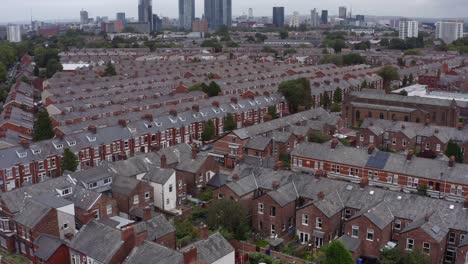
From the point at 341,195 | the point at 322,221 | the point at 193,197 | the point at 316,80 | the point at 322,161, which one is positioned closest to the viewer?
the point at 322,221

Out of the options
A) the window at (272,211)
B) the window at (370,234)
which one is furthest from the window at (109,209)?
→ the window at (370,234)

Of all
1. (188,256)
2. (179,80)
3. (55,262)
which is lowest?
(55,262)

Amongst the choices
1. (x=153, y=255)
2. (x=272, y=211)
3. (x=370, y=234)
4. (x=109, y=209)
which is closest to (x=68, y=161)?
(x=109, y=209)

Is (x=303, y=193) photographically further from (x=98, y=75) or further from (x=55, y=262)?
(x=98, y=75)

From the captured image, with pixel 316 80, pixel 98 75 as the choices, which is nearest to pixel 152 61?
pixel 98 75

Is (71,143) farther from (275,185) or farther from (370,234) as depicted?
(370,234)

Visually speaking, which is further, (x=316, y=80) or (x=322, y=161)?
(x=316, y=80)

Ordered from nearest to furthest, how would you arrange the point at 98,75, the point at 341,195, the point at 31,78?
the point at 341,195, the point at 98,75, the point at 31,78
